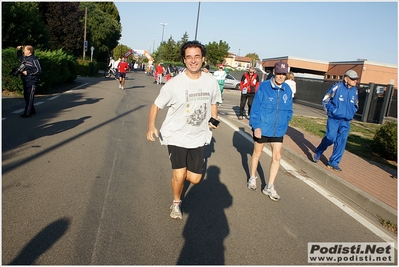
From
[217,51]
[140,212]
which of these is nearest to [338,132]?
[140,212]

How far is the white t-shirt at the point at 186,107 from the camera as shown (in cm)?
380

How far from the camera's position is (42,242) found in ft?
10.8

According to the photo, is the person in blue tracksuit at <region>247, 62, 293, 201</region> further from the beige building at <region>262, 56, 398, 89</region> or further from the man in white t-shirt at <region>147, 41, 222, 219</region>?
the beige building at <region>262, 56, 398, 89</region>

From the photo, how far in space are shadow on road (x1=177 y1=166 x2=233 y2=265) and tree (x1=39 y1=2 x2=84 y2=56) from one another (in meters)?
33.5

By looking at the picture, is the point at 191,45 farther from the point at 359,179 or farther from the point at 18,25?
the point at 18,25

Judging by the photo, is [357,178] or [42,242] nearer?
[42,242]

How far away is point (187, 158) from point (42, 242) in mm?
1683

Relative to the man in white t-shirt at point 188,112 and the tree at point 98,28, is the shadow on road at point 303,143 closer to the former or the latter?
the man in white t-shirt at point 188,112

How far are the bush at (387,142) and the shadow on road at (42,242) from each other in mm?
7363

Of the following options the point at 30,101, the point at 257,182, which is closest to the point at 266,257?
the point at 257,182

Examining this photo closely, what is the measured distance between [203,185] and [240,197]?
65 centimetres

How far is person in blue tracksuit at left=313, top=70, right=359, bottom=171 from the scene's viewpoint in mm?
6070

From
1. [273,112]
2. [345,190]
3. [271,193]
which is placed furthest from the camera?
[345,190]

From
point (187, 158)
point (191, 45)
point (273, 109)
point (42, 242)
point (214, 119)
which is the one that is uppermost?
point (191, 45)
